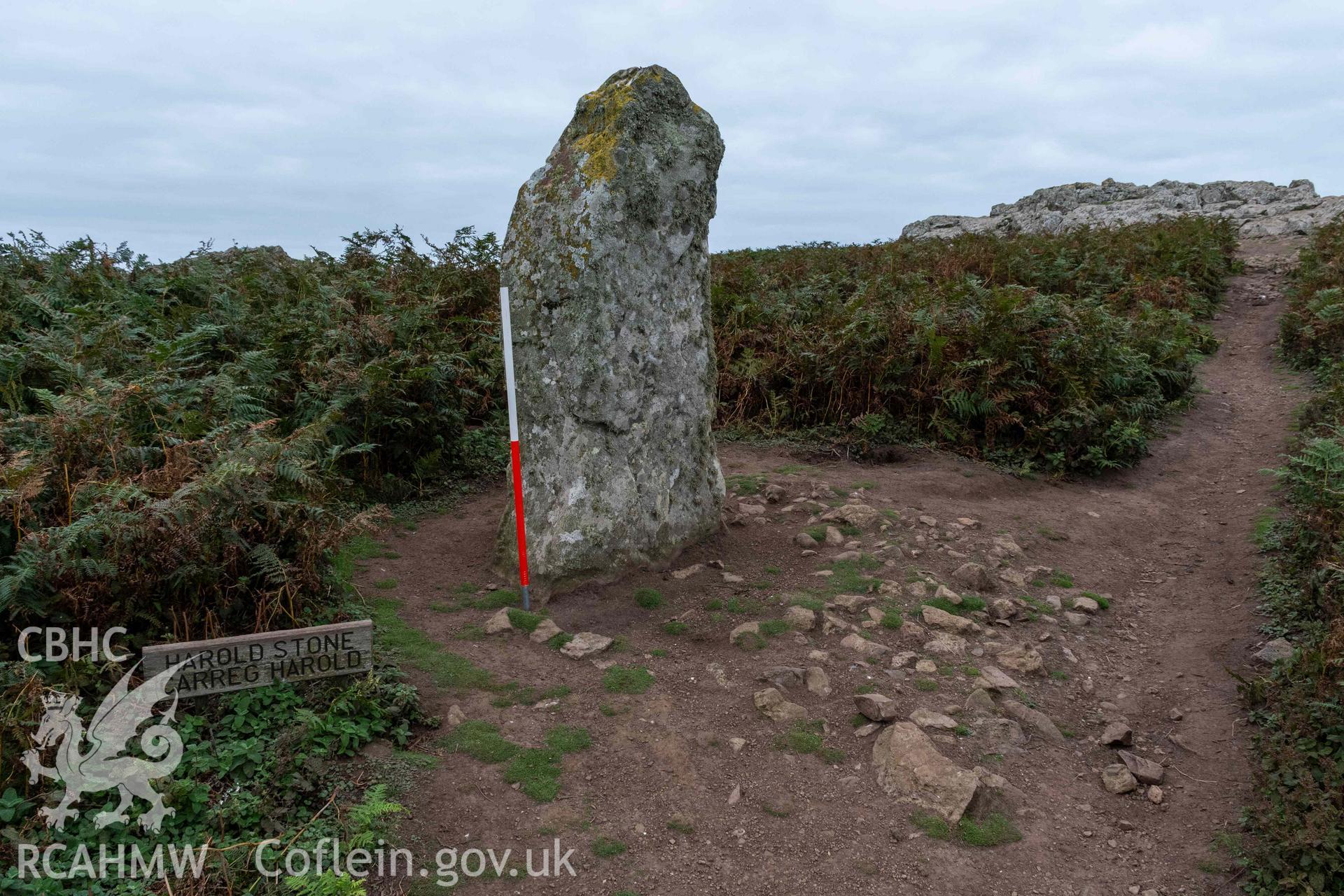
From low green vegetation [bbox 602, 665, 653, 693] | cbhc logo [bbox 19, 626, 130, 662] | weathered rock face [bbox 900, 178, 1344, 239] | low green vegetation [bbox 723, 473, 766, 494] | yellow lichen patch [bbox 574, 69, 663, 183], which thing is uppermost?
weathered rock face [bbox 900, 178, 1344, 239]

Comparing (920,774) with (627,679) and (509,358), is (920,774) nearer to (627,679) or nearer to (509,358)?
(627,679)

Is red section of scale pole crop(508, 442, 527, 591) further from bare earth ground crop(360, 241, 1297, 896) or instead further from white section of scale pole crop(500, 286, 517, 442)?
bare earth ground crop(360, 241, 1297, 896)

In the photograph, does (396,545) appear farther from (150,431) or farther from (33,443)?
(33,443)

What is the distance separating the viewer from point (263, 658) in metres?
4.61

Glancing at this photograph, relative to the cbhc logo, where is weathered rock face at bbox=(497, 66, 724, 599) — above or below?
above

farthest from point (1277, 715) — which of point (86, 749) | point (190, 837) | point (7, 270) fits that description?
point (7, 270)

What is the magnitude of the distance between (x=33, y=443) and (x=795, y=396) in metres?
7.88

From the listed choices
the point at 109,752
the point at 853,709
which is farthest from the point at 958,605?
the point at 109,752

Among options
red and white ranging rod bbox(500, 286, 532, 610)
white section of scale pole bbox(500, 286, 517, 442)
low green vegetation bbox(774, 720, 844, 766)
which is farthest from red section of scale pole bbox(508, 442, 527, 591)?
low green vegetation bbox(774, 720, 844, 766)

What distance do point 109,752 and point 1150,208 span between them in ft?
119

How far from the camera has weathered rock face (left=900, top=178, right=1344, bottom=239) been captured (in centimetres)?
2548

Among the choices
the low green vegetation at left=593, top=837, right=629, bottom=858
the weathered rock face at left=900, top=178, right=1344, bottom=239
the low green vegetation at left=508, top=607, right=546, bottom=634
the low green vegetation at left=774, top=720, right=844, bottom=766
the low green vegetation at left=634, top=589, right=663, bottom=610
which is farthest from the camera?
the weathered rock face at left=900, top=178, right=1344, bottom=239

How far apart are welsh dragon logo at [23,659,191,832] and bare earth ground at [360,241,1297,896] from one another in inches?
47.5

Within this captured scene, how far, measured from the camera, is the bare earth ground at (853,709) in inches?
159
